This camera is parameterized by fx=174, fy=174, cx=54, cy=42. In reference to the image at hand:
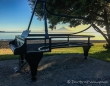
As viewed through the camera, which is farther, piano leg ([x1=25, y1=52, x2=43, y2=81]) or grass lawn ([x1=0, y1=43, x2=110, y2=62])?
grass lawn ([x1=0, y1=43, x2=110, y2=62])

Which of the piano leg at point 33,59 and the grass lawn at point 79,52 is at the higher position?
the piano leg at point 33,59

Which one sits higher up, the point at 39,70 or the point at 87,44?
the point at 87,44

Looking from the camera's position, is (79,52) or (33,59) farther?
(79,52)

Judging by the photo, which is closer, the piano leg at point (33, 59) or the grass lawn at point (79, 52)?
the piano leg at point (33, 59)

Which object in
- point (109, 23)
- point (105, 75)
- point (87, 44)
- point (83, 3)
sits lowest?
point (105, 75)

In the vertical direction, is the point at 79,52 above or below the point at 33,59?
below

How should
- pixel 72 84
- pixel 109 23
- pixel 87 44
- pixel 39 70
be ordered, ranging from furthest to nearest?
pixel 109 23 → pixel 87 44 → pixel 39 70 → pixel 72 84

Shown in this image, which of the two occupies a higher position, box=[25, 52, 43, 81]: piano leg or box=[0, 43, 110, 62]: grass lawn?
box=[25, 52, 43, 81]: piano leg

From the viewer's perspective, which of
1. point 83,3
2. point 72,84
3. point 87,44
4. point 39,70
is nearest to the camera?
point 72,84

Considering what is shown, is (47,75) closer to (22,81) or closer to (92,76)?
(22,81)

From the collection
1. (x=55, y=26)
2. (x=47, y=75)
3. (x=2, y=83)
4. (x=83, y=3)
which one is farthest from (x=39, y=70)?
(x=55, y=26)

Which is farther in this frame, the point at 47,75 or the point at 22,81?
the point at 47,75

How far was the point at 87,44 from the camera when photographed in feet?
27.9

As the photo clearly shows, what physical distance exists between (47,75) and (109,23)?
1148cm
